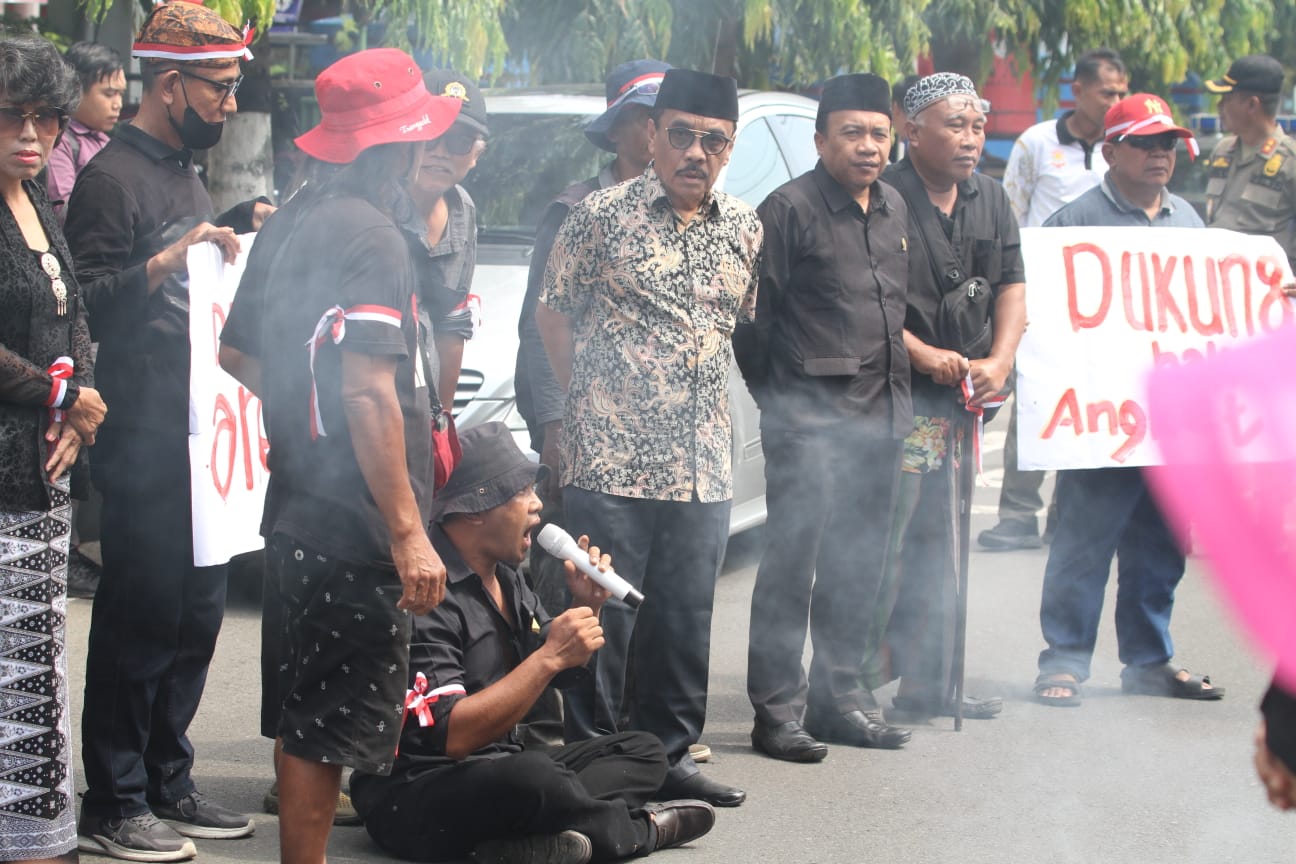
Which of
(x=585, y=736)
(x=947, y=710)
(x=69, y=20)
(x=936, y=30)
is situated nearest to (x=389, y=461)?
(x=585, y=736)

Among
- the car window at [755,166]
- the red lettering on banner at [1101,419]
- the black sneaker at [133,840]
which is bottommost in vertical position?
the black sneaker at [133,840]

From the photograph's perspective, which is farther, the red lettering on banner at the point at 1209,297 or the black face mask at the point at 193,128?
the red lettering on banner at the point at 1209,297

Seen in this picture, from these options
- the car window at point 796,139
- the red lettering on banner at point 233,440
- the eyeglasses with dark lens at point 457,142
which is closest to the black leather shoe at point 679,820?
the red lettering on banner at point 233,440

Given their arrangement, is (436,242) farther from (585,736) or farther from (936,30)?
(936,30)

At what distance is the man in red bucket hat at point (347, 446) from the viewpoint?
339 cm

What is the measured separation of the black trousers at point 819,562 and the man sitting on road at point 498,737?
84 centimetres

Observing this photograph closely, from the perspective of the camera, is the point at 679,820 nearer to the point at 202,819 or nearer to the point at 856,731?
the point at 856,731

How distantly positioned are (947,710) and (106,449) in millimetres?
2700

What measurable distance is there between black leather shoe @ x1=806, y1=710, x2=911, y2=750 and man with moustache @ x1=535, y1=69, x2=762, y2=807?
66 cm

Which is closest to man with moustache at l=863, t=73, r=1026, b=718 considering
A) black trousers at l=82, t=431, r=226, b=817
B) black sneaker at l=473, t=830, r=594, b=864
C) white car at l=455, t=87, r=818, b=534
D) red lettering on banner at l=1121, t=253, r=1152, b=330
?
red lettering on banner at l=1121, t=253, r=1152, b=330

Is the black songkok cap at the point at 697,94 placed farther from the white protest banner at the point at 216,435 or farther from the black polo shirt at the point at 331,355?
the black polo shirt at the point at 331,355

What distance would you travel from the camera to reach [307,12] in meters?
15.7

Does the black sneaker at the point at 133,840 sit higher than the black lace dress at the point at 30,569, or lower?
lower

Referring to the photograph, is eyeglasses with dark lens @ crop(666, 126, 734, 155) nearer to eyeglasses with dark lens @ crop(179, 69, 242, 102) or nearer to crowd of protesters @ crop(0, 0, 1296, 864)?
crowd of protesters @ crop(0, 0, 1296, 864)
